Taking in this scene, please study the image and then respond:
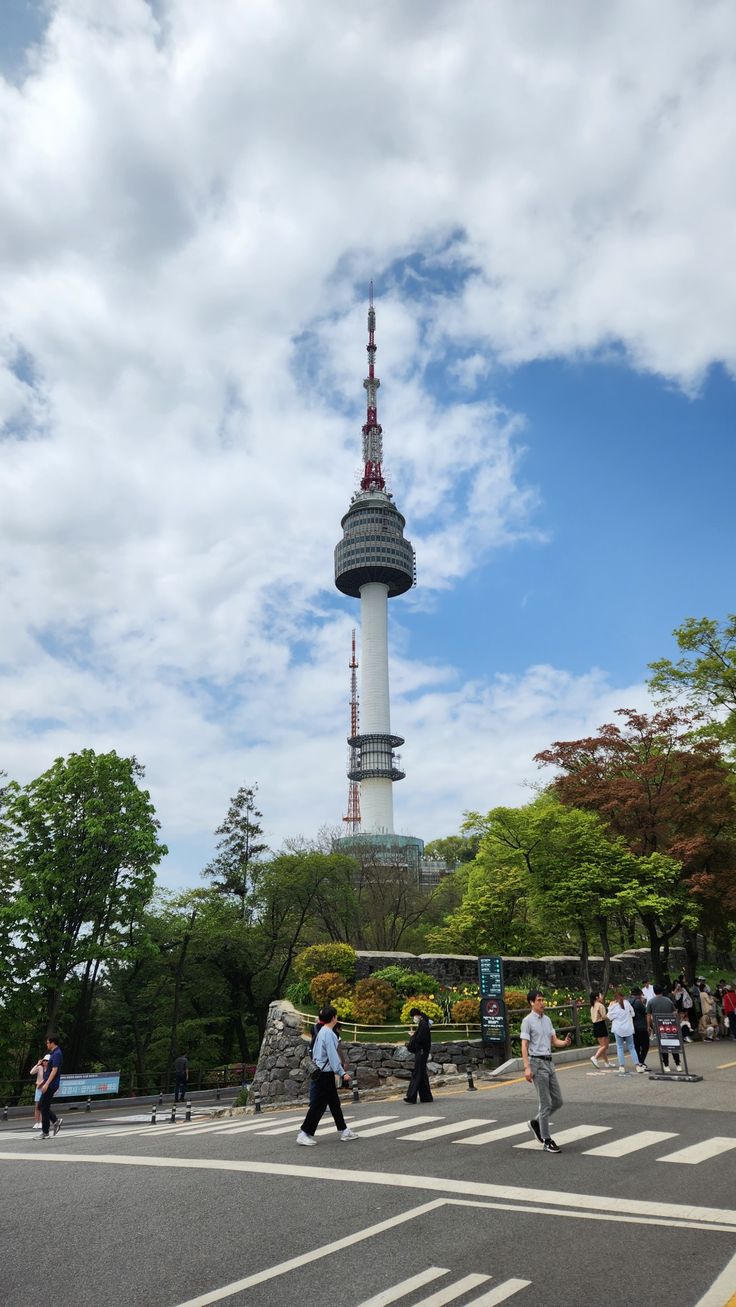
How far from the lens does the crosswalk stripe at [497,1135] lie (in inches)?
417

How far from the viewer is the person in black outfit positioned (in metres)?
14.6

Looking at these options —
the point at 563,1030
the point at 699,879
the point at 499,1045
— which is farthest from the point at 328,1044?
the point at 699,879

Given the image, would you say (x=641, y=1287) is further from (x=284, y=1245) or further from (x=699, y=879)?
(x=699, y=879)

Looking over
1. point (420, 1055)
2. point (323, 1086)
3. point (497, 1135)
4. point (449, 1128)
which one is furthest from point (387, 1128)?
point (420, 1055)

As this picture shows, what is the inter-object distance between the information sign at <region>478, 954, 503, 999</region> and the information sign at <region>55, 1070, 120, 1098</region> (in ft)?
55.1

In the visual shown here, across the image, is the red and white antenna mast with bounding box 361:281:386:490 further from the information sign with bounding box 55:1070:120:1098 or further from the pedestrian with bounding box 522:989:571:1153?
the pedestrian with bounding box 522:989:571:1153

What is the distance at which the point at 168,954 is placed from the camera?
42.3 metres

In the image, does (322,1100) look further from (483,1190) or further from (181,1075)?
(181,1075)

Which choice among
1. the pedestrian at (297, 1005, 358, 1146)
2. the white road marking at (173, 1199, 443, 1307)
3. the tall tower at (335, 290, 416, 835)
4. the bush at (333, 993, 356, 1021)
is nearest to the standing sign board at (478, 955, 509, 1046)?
the bush at (333, 993, 356, 1021)

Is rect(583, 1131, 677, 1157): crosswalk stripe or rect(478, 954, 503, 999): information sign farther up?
rect(478, 954, 503, 999): information sign

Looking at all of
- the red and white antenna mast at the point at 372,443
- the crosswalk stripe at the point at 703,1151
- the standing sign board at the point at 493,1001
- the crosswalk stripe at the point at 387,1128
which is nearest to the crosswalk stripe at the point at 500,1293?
the crosswalk stripe at the point at 703,1151

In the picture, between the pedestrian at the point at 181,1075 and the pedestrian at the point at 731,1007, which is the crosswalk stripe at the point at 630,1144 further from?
the pedestrian at the point at 181,1075

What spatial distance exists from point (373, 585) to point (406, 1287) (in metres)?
115

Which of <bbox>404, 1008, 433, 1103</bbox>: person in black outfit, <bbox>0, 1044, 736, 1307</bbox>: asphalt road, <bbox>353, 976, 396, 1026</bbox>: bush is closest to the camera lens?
<bbox>0, 1044, 736, 1307</bbox>: asphalt road
